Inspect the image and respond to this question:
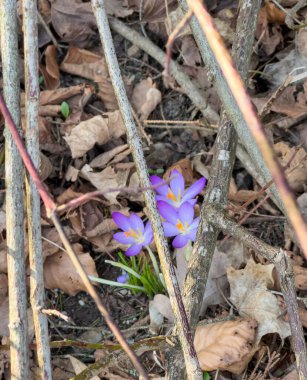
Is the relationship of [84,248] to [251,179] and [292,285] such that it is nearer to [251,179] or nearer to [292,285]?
[251,179]

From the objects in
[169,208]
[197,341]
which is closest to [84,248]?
[169,208]

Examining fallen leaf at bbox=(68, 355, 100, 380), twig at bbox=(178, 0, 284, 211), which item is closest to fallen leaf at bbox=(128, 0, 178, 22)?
twig at bbox=(178, 0, 284, 211)

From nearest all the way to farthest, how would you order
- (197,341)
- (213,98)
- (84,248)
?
(197,341)
(84,248)
(213,98)

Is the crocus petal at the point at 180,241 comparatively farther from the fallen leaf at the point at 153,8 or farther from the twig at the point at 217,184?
the fallen leaf at the point at 153,8

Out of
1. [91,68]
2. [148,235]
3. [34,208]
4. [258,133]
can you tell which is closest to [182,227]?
[148,235]

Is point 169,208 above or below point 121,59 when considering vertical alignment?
below

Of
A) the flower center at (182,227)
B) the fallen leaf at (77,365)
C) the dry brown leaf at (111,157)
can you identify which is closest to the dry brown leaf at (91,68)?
the dry brown leaf at (111,157)

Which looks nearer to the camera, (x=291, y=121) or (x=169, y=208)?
(x=169, y=208)

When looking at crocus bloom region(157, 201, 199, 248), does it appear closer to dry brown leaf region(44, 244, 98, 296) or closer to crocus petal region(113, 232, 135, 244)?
crocus petal region(113, 232, 135, 244)
